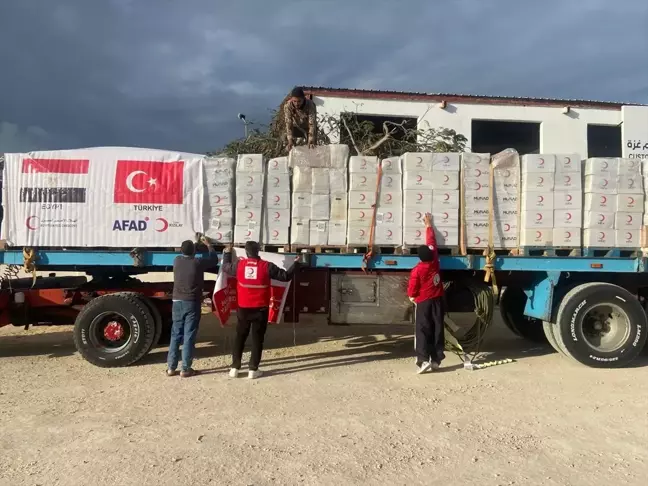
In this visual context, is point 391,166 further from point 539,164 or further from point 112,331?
point 112,331

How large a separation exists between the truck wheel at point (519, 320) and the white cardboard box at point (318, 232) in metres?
3.53

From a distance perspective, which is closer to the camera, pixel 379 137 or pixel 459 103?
pixel 379 137

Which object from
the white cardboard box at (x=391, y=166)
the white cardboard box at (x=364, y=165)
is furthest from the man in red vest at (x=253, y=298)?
the white cardboard box at (x=391, y=166)

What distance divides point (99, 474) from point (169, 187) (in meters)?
3.66

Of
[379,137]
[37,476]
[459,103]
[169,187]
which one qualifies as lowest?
[37,476]

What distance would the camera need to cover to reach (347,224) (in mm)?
6246

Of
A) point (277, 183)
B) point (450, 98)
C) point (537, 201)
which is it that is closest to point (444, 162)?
point (537, 201)

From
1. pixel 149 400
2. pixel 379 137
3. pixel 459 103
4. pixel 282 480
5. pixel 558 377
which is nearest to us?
pixel 282 480

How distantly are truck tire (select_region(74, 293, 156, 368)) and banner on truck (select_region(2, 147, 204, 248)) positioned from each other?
2.55 feet

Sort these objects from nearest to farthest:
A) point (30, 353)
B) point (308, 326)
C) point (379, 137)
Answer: point (30, 353)
point (379, 137)
point (308, 326)

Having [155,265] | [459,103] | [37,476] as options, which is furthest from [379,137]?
[459,103]

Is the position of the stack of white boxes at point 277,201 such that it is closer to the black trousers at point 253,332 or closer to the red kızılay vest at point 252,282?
the red kızılay vest at point 252,282

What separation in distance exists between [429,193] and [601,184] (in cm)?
220

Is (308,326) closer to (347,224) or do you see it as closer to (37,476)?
(347,224)
